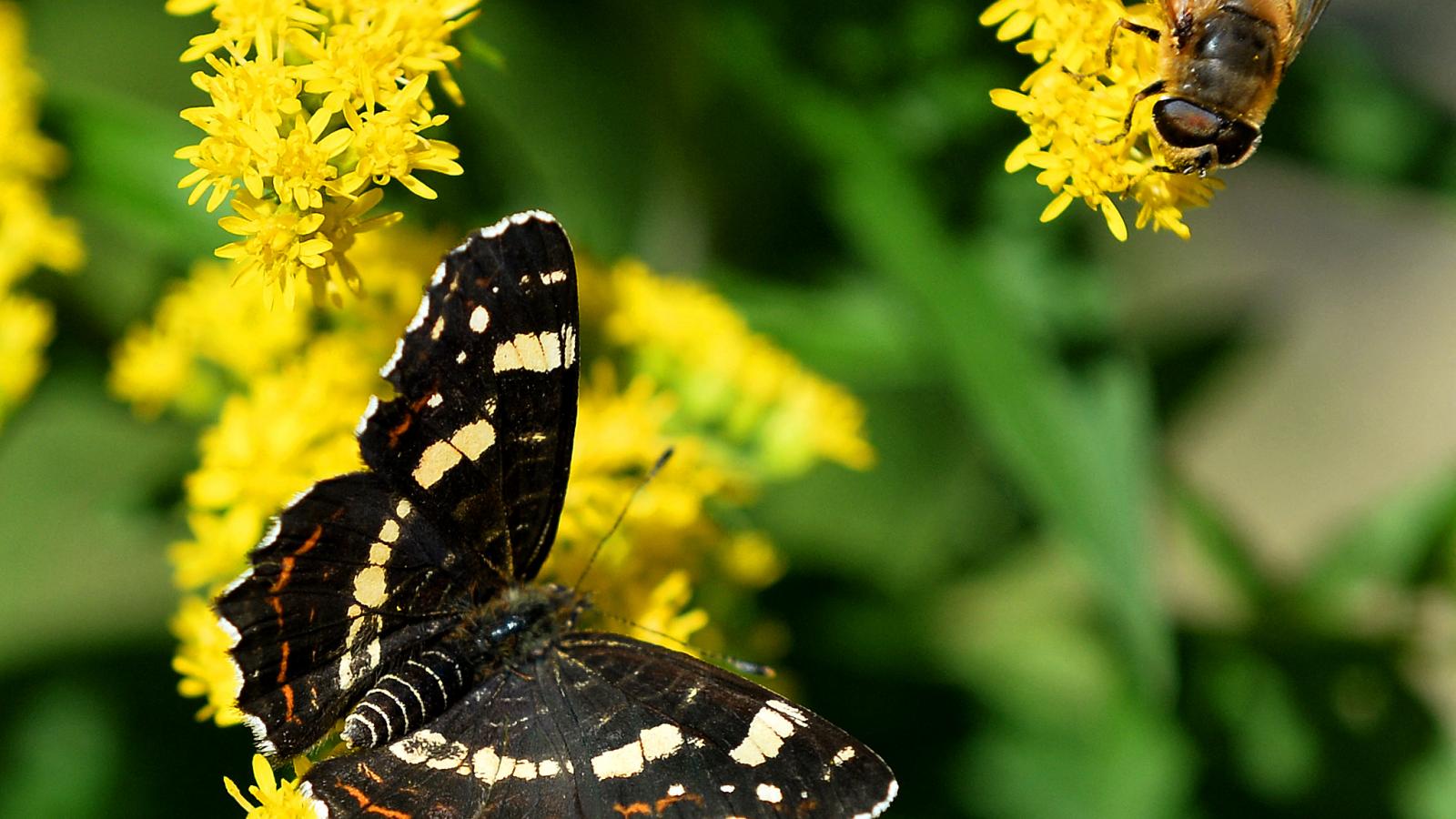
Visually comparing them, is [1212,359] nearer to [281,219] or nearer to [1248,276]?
[1248,276]

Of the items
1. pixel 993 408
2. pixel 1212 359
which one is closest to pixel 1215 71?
pixel 993 408

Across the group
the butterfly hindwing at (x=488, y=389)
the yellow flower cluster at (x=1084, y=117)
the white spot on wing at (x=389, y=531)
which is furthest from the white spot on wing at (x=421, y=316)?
the yellow flower cluster at (x=1084, y=117)

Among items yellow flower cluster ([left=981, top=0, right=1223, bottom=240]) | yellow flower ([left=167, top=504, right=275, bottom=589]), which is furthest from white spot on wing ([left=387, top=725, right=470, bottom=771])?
yellow flower cluster ([left=981, top=0, right=1223, bottom=240])

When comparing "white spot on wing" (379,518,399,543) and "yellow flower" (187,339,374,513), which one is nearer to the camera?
"white spot on wing" (379,518,399,543)

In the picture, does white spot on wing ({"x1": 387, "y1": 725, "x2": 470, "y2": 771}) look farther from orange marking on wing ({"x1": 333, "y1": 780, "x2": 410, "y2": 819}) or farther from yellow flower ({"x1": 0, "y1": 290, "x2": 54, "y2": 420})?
yellow flower ({"x1": 0, "y1": 290, "x2": 54, "y2": 420})

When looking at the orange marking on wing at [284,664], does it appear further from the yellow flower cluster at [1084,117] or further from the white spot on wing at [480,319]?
the yellow flower cluster at [1084,117]

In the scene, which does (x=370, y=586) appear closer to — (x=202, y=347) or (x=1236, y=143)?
(x=202, y=347)

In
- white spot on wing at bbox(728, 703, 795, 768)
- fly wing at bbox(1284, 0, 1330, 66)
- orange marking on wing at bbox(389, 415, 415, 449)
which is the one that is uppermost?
fly wing at bbox(1284, 0, 1330, 66)
